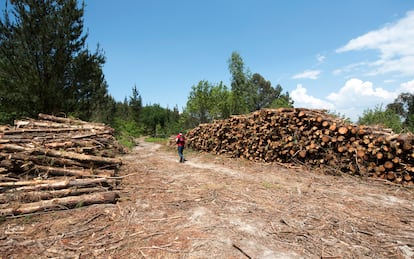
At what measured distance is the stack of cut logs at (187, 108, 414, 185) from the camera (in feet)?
18.7

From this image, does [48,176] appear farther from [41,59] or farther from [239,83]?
[239,83]

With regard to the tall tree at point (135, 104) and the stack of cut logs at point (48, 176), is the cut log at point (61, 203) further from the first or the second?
the tall tree at point (135, 104)

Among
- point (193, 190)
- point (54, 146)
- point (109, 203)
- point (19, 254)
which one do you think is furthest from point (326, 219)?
point (54, 146)

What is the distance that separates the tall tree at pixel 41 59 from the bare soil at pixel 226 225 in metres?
10.6

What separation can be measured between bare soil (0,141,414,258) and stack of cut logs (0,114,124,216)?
0.23 metres

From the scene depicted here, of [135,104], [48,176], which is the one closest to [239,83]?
[135,104]

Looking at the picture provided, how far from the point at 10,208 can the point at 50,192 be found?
22.0 inches

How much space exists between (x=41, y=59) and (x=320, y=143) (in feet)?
50.1

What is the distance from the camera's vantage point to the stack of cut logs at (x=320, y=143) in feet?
18.7

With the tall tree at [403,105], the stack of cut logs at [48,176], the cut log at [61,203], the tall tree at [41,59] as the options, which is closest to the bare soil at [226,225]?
the cut log at [61,203]

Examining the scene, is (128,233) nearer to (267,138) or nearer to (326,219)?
(326,219)

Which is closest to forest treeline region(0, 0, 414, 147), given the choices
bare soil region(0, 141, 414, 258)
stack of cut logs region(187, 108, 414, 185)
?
stack of cut logs region(187, 108, 414, 185)

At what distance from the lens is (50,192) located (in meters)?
3.72

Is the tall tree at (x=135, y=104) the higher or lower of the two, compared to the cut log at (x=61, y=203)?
higher
